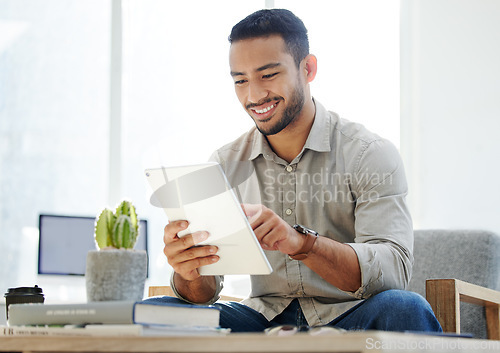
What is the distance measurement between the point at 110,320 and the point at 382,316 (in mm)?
651

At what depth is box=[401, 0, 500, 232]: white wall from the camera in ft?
9.43

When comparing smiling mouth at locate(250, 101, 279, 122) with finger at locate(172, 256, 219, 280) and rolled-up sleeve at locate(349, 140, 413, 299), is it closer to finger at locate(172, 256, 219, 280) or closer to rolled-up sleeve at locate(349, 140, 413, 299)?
rolled-up sleeve at locate(349, 140, 413, 299)

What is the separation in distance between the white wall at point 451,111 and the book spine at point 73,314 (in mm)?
2318

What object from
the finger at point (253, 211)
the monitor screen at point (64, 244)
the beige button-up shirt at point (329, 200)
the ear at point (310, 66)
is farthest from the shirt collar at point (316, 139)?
A: the monitor screen at point (64, 244)

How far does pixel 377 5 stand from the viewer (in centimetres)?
339

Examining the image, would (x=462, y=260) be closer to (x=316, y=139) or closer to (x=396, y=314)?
(x=316, y=139)

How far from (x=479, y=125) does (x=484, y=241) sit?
0.99m

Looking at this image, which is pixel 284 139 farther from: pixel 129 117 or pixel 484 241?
pixel 129 117

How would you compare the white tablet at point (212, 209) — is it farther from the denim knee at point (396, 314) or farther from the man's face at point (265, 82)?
the man's face at point (265, 82)

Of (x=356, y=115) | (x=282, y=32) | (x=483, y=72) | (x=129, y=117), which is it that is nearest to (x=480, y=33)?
(x=483, y=72)

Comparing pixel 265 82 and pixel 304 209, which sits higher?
pixel 265 82

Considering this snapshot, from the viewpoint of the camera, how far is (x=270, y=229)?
1286 mm

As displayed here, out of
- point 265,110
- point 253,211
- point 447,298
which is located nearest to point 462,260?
point 447,298

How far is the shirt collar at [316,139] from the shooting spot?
1743 millimetres
